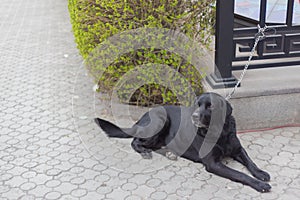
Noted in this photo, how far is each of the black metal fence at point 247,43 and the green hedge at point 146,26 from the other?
1.15ft

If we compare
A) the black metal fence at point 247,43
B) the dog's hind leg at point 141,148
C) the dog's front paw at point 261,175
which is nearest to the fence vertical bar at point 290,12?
the black metal fence at point 247,43

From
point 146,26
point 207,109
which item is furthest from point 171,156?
point 146,26

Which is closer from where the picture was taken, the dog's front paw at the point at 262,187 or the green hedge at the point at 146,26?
the dog's front paw at the point at 262,187

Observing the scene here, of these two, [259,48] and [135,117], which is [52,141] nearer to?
[135,117]

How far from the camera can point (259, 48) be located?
447cm

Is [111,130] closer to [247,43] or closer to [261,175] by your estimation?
[261,175]

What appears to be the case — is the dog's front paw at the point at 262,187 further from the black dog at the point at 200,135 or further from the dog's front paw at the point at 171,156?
the dog's front paw at the point at 171,156

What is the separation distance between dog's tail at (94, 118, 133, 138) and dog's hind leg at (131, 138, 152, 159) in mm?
138

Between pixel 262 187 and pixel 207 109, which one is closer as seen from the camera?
pixel 262 187

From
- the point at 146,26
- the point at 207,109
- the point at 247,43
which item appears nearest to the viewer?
A: the point at 207,109

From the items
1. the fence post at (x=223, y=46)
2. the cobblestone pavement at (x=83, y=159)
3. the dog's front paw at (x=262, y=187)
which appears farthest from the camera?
the fence post at (x=223, y=46)

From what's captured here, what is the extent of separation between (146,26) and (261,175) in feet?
6.45

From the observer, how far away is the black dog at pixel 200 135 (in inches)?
137

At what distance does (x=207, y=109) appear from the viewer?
346cm
